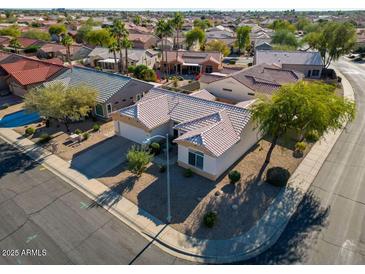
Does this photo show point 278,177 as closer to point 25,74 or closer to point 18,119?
point 18,119

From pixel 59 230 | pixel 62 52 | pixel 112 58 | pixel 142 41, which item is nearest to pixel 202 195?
pixel 59 230

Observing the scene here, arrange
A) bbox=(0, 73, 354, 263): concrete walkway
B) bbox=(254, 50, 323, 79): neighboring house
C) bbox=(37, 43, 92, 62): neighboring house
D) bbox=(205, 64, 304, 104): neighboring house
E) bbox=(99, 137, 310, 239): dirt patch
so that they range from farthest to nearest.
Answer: bbox=(37, 43, 92, 62): neighboring house
bbox=(254, 50, 323, 79): neighboring house
bbox=(205, 64, 304, 104): neighboring house
bbox=(99, 137, 310, 239): dirt patch
bbox=(0, 73, 354, 263): concrete walkway

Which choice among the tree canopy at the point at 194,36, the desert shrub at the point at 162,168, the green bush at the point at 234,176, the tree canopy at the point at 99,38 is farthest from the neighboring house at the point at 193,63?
the green bush at the point at 234,176

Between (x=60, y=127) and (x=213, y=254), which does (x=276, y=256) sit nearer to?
(x=213, y=254)

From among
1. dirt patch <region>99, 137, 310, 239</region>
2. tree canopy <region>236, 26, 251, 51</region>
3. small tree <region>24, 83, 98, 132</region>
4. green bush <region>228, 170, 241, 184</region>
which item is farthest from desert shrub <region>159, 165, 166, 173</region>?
tree canopy <region>236, 26, 251, 51</region>

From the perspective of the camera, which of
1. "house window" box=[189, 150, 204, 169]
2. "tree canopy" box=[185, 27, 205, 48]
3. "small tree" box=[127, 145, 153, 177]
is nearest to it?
"small tree" box=[127, 145, 153, 177]

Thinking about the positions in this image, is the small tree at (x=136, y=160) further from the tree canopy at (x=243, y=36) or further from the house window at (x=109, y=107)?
the tree canopy at (x=243, y=36)

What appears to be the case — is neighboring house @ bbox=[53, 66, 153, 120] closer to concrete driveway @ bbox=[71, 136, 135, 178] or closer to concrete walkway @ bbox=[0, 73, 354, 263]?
concrete driveway @ bbox=[71, 136, 135, 178]
